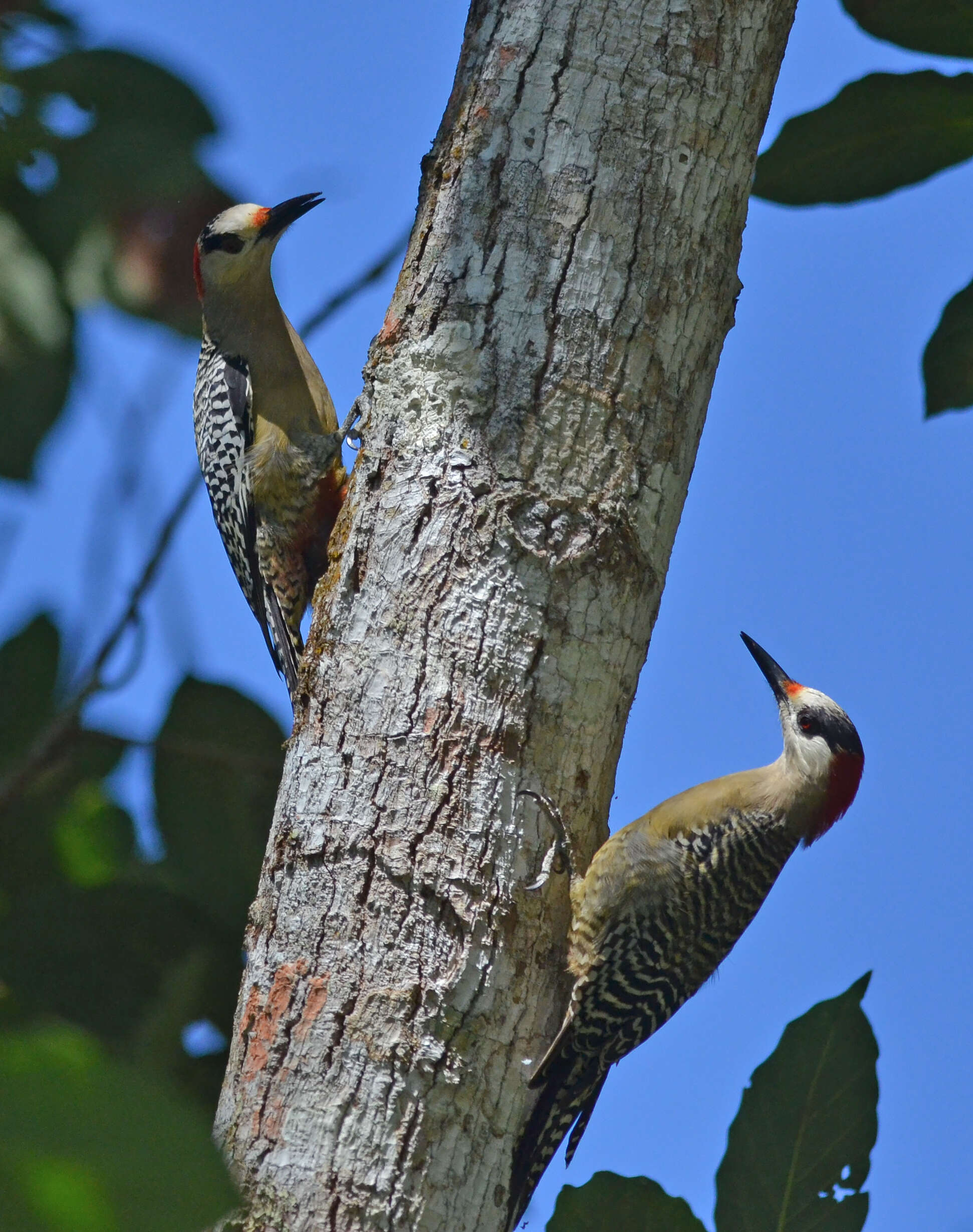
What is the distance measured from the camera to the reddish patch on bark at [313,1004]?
197 cm

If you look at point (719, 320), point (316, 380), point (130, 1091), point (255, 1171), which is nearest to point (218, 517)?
point (316, 380)

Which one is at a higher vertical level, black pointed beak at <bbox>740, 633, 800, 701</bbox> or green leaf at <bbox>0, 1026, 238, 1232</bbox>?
black pointed beak at <bbox>740, 633, 800, 701</bbox>

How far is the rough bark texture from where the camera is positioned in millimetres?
1962

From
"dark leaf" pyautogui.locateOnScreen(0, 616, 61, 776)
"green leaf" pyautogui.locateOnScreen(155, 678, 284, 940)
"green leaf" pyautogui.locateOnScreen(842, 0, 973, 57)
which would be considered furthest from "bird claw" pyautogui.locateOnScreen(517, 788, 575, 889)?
"green leaf" pyautogui.locateOnScreen(842, 0, 973, 57)

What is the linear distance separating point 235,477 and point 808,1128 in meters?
2.70

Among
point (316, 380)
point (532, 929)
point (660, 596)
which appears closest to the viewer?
point (532, 929)

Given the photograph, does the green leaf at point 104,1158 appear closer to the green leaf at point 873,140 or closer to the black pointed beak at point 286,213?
the green leaf at point 873,140

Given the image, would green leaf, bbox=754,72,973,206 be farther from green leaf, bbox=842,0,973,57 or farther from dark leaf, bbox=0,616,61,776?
dark leaf, bbox=0,616,61,776

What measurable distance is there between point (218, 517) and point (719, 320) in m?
2.10

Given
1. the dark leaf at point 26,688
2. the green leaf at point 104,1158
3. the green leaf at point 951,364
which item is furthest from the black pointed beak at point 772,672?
the green leaf at point 104,1158

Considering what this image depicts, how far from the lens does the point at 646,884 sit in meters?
2.96

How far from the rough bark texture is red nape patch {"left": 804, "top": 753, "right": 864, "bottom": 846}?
1.26 m

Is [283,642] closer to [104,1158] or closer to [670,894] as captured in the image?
[670,894]

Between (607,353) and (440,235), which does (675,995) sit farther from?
(440,235)
